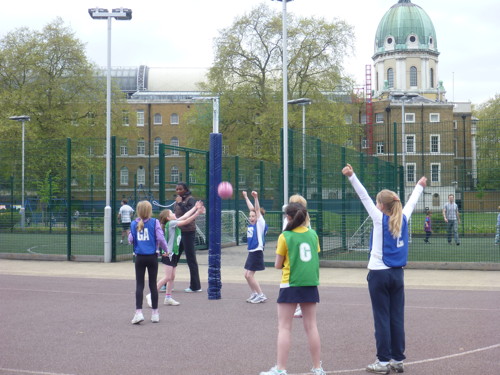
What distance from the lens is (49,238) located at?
75.4 ft

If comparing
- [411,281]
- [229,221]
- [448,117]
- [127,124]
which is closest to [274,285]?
[411,281]

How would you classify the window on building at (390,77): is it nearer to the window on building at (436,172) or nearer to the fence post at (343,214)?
the fence post at (343,214)

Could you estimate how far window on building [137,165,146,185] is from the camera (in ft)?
68.8

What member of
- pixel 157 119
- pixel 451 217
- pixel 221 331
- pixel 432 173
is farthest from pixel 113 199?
pixel 157 119

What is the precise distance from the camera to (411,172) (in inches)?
750

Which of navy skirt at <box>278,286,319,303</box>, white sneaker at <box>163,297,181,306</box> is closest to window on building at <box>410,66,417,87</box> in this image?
white sneaker at <box>163,297,181,306</box>

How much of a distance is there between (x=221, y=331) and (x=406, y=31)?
3366 inches

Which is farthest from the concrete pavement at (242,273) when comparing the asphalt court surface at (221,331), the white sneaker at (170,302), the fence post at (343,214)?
the white sneaker at (170,302)

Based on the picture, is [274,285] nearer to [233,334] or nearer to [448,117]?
[233,334]

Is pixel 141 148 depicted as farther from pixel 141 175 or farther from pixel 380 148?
pixel 380 148

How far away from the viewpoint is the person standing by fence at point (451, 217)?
57.8 feet

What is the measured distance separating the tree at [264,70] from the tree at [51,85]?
8.81 metres

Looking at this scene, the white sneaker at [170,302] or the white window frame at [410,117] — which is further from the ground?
the white window frame at [410,117]

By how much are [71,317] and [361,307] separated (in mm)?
4657
